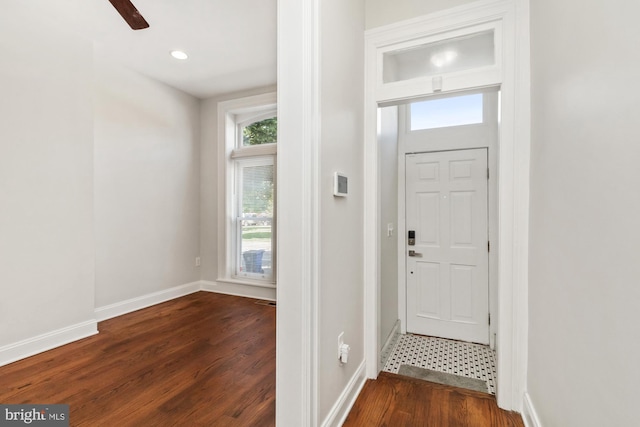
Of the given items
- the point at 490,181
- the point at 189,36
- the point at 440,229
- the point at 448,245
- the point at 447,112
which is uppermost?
the point at 189,36

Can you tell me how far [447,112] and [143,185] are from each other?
3548 mm

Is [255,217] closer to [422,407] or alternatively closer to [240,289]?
[240,289]

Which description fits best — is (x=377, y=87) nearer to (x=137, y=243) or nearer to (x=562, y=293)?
(x=562, y=293)

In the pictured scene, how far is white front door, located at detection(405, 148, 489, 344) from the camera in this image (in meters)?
2.90

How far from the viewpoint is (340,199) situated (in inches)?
67.5

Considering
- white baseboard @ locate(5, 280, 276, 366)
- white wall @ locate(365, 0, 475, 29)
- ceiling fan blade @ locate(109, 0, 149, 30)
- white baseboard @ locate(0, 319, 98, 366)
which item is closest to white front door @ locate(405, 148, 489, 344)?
white wall @ locate(365, 0, 475, 29)

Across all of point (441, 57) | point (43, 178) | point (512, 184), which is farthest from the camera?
point (43, 178)

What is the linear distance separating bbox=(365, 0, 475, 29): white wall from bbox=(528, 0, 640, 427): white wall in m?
0.59

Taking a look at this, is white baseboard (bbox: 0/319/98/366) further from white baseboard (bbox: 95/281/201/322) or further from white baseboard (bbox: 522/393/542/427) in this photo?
white baseboard (bbox: 522/393/542/427)

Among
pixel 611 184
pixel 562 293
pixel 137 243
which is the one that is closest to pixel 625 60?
pixel 611 184

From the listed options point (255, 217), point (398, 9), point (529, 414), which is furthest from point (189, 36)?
point (529, 414)

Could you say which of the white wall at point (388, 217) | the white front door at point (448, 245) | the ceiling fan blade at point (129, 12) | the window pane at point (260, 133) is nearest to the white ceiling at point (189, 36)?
the ceiling fan blade at point (129, 12)

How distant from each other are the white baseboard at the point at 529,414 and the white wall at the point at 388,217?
0.95 metres

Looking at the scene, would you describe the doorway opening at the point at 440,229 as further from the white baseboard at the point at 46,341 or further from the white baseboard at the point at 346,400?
the white baseboard at the point at 46,341
